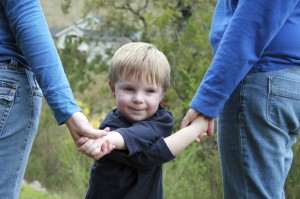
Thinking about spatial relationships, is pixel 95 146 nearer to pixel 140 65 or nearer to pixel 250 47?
pixel 140 65

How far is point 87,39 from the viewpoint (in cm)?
1820

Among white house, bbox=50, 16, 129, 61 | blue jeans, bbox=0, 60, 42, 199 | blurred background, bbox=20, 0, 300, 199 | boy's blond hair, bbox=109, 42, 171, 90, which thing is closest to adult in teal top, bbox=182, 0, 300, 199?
boy's blond hair, bbox=109, 42, 171, 90

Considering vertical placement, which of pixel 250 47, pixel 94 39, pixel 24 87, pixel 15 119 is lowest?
pixel 94 39

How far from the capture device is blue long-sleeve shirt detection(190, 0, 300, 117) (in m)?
2.65

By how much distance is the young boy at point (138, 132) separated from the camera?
112 inches

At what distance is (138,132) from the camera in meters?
2.84

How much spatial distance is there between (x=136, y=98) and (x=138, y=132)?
0.17 metres

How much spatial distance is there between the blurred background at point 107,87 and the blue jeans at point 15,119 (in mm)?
3561

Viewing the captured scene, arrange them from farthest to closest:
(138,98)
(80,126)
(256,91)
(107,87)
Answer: (107,87) < (138,98) < (256,91) < (80,126)

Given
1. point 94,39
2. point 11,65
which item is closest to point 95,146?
point 11,65

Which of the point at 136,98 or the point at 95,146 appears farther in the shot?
the point at 136,98

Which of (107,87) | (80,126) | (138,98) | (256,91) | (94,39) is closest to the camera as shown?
(80,126)

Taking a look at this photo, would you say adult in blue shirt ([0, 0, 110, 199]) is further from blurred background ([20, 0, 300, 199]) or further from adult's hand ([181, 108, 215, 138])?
blurred background ([20, 0, 300, 199])

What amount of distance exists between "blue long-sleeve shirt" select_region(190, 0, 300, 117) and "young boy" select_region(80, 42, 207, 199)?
0.58ft
